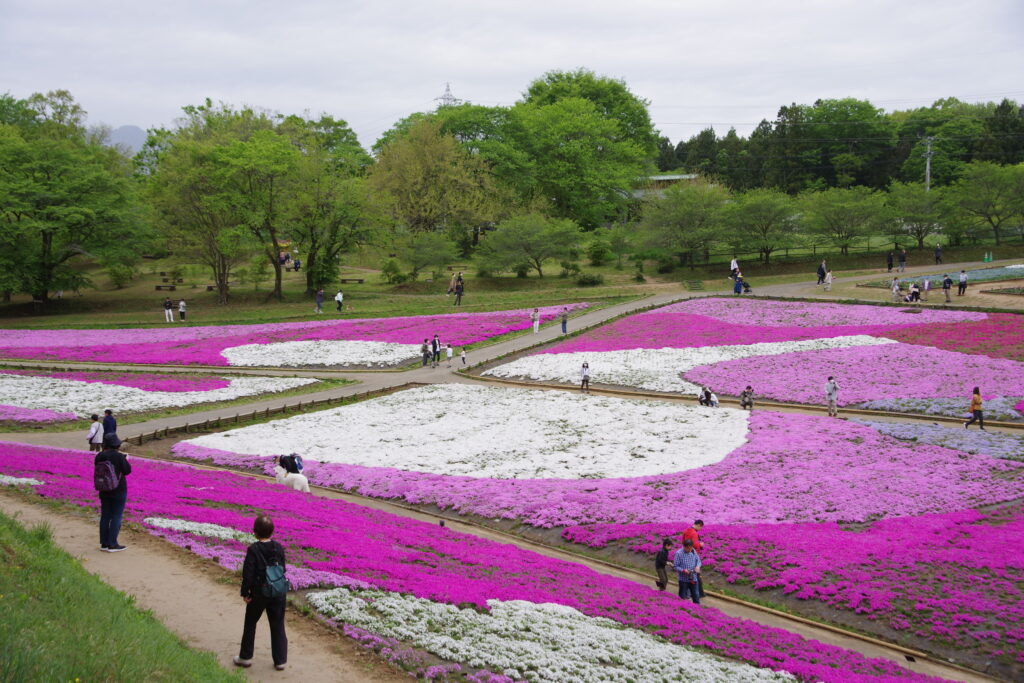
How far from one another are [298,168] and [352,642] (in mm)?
63856

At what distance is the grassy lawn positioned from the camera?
7789mm

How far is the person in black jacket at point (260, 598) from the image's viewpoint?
10117mm

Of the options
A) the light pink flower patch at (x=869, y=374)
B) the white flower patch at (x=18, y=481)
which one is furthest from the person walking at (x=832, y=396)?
the white flower patch at (x=18, y=481)

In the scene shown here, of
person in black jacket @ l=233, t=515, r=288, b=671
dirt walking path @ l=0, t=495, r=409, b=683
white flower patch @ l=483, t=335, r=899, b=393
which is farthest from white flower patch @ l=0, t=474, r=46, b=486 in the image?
white flower patch @ l=483, t=335, r=899, b=393

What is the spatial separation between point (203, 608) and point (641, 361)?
34.5 m

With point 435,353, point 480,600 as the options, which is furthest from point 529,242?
point 480,600

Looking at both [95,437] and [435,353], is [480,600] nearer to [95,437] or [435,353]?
[95,437]

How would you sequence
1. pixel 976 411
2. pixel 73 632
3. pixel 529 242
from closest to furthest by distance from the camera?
pixel 73 632, pixel 976 411, pixel 529 242

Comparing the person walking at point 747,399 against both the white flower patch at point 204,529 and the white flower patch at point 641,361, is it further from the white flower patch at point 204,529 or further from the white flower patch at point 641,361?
the white flower patch at point 204,529

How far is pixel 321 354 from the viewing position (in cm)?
5031

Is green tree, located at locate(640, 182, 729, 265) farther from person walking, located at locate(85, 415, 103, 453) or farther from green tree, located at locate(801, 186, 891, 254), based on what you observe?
person walking, located at locate(85, 415, 103, 453)

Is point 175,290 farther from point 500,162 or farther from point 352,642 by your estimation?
point 352,642

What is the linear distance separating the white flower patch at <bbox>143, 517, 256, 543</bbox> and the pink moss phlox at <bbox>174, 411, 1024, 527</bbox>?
857 cm

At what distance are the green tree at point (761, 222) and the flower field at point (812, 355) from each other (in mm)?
17231
